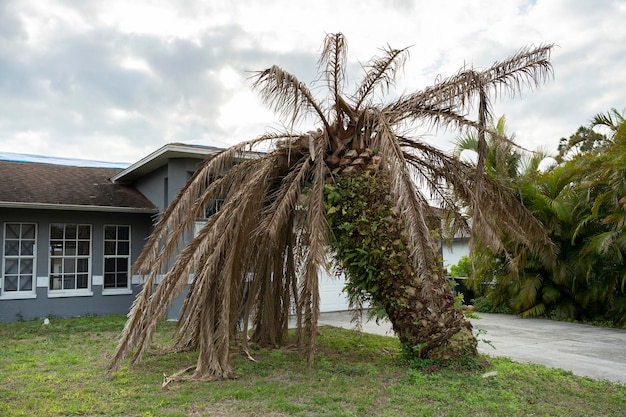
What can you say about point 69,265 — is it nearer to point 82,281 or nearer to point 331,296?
point 82,281

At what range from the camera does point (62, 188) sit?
14617 millimetres

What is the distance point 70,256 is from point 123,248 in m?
1.46

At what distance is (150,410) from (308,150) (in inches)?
171

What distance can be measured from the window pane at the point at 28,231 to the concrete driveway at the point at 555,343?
8.13 meters

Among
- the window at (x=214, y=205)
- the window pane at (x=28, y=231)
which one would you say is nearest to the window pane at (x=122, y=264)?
the window pane at (x=28, y=231)

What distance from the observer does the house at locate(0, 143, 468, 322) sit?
13328 millimetres

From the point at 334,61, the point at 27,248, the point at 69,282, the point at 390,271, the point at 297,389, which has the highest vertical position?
the point at 334,61

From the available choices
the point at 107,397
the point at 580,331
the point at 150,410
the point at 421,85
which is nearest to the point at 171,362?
the point at 107,397

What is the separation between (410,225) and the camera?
617 centimetres

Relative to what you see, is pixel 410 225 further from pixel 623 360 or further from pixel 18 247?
pixel 18 247

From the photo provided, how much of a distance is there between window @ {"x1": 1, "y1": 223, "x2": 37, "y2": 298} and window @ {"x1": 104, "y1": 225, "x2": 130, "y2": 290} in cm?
188

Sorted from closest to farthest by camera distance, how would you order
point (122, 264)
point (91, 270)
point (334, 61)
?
point (334, 61) < point (91, 270) < point (122, 264)

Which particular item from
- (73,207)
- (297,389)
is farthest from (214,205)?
(73,207)

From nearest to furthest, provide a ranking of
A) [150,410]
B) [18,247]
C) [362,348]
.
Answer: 1. [150,410]
2. [362,348]
3. [18,247]
